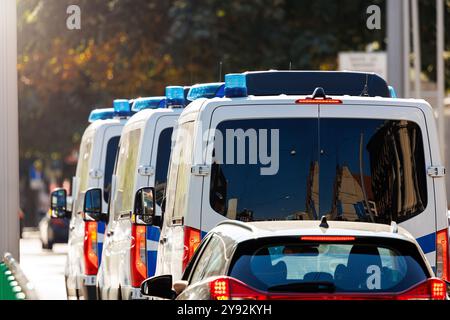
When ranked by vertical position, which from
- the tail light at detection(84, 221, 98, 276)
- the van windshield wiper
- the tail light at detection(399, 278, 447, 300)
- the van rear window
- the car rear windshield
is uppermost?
the van rear window

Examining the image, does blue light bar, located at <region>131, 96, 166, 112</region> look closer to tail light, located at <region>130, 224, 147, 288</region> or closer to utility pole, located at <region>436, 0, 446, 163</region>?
tail light, located at <region>130, 224, 147, 288</region>

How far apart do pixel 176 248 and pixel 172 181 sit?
2.66 ft

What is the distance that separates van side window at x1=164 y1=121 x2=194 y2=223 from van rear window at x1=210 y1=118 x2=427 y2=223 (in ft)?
1.11

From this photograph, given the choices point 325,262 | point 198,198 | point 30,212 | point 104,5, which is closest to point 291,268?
point 325,262

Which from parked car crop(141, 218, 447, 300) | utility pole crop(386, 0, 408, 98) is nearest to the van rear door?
parked car crop(141, 218, 447, 300)

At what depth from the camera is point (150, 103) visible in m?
15.1

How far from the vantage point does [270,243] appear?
7973 mm

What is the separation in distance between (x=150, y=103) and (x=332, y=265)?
7361 mm

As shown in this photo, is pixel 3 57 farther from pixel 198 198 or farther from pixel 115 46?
pixel 115 46

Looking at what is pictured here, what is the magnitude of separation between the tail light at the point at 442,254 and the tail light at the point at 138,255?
340 cm

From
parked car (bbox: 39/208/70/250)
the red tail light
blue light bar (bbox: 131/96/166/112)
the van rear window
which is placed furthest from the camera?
parked car (bbox: 39/208/70/250)

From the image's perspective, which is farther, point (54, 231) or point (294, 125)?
point (54, 231)

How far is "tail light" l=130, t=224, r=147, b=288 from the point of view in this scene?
43.8 feet

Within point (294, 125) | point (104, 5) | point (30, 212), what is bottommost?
point (30, 212)
